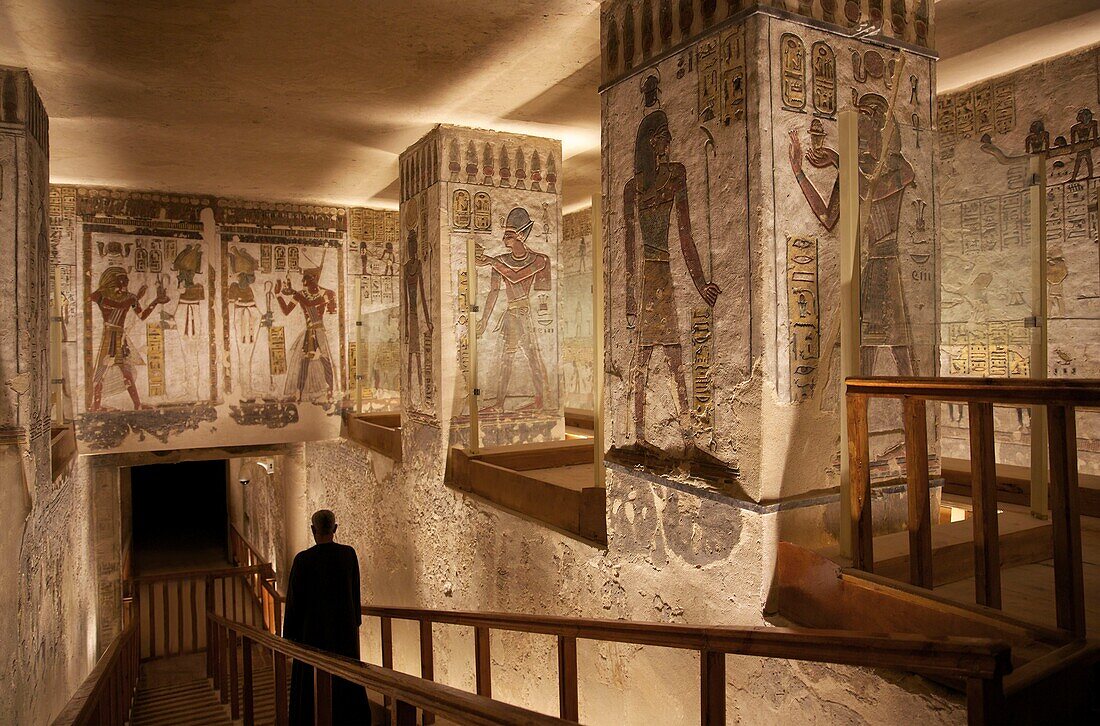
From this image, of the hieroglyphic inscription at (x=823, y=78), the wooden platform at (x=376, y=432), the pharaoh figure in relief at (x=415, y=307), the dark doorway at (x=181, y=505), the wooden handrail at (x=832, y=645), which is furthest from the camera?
the dark doorway at (x=181, y=505)

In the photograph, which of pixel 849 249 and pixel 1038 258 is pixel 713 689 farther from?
pixel 1038 258

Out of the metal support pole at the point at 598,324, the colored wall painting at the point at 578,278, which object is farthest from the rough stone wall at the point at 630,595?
the colored wall painting at the point at 578,278

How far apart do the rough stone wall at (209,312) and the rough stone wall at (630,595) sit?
94.2 inches

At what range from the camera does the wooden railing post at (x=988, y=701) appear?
57.5 inches

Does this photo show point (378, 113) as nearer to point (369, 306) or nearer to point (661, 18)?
point (661, 18)

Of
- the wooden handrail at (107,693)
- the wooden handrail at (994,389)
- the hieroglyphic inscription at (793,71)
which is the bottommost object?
the wooden handrail at (107,693)

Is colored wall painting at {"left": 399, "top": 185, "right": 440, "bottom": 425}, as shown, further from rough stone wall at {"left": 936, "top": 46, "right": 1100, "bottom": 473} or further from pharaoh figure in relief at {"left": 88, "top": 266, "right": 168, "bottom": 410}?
rough stone wall at {"left": 936, "top": 46, "right": 1100, "bottom": 473}

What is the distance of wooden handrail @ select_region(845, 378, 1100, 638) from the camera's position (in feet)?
6.11

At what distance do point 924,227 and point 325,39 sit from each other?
10.6 feet

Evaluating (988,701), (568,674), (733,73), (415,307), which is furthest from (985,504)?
(415,307)

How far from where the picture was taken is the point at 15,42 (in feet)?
13.6

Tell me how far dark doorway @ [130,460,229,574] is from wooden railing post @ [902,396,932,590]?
1643 centimetres

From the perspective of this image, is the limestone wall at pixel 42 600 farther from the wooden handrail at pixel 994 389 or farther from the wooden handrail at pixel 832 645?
the wooden handrail at pixel 994 389

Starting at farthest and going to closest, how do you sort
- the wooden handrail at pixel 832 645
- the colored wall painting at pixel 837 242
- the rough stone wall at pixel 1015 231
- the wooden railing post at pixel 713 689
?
the colored wall painting at pixel 837 242 → the rough stone wall at pixel 1015 231 → the wooden railing post at pixel 713 689 → the wooden handrail at pixel 832 645
